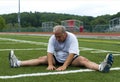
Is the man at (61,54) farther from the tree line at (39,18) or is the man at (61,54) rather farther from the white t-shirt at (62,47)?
the tree line at (39,18)

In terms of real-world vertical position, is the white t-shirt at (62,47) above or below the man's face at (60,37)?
below

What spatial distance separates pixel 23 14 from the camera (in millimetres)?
103750

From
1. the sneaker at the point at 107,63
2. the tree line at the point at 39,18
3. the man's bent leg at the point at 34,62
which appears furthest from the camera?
the tree line at the point at 39,18

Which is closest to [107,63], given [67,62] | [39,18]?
[67,62]

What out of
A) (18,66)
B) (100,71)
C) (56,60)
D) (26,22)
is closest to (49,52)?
(56,60)

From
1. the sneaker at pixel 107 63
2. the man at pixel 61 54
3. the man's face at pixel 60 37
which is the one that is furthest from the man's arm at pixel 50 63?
the sneaker at pixel 107 63

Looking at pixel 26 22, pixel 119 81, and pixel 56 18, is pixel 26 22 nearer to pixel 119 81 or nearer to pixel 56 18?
pixel 56 18

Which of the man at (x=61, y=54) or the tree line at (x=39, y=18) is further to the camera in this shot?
the tree line at (x=39, y=18)

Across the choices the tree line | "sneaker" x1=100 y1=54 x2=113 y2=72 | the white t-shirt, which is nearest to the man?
the white t-shirt

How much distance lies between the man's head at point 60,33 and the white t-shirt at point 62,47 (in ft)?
0.42

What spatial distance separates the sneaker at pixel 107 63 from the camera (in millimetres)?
6261

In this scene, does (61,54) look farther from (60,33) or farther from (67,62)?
(60,33)

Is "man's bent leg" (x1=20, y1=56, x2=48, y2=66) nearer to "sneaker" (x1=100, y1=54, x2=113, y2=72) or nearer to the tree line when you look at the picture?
"sneaker" (x1=100, y1=54, x2=113, y2=72)


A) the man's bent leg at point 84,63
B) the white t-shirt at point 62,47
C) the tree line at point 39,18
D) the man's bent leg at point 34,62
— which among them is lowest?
the tree line at point 39,18
